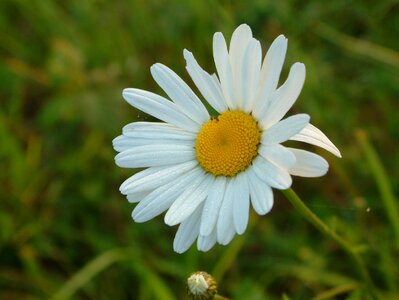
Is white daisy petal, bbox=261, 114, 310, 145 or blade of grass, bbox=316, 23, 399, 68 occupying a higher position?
blade of grass, bbox=316, 23, 399, 68

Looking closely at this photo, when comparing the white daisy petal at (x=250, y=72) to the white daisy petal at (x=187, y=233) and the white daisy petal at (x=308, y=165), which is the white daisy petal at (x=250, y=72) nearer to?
the white daisy petal at (x=308, y=165)

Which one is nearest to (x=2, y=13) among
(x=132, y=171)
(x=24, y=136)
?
(x=24, y=136)

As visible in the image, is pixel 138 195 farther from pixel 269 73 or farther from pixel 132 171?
pixel 132 171

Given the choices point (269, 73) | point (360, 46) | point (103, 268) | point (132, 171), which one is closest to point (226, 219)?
point (269, 73)

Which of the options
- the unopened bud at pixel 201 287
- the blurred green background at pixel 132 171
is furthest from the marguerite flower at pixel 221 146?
the blurred green background at pixel 132 171

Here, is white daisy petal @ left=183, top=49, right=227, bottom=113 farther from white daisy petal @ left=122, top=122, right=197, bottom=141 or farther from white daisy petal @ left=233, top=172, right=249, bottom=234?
white daisy petal @ left=233, top=172, right=249, bottom=234

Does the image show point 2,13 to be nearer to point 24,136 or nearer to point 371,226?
point 24,136

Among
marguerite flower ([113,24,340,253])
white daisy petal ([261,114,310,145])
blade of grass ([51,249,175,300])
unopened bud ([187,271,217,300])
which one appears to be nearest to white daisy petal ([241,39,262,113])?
marguerite flower ([113,24,340,253])
